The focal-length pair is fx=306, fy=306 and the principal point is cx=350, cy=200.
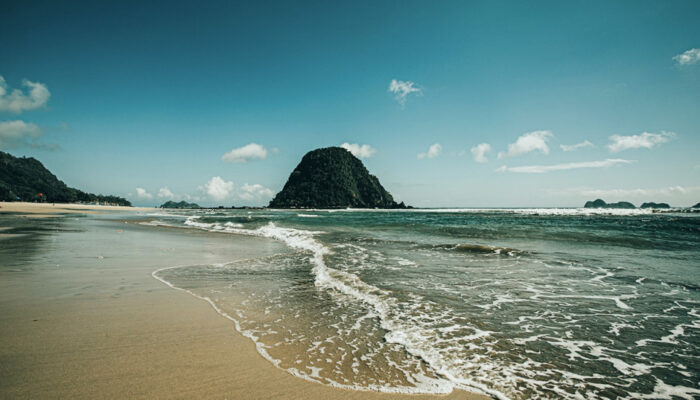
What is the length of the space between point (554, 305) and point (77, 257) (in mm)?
14404

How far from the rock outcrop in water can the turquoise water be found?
152 meters

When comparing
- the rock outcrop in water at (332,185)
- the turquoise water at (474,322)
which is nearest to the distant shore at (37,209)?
the turquoise water at (474,322)

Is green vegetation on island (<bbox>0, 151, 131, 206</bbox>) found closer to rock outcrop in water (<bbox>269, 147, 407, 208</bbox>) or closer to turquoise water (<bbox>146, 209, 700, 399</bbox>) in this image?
rock outcrop in water (<bbox>269, 147, 407, 208</bbox>)

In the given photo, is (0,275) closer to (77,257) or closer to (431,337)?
(77,257)

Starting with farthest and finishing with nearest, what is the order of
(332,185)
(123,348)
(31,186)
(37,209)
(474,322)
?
(332,185)
(31,186)
(37,209)
(474,322)
(123,348)

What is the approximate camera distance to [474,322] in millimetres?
5605

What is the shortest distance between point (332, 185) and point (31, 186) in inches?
4738

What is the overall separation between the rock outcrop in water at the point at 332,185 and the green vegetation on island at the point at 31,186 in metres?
87.0

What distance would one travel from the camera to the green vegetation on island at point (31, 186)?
333 ft

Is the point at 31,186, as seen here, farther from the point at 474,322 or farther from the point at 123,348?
the point at 474,322

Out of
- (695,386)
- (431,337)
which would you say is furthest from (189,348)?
(695,386)

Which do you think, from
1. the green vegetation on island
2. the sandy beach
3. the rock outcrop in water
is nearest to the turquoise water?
the sandy beach

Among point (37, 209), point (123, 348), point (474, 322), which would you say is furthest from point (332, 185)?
point (123, 348)

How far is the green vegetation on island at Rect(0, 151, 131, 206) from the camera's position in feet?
333
